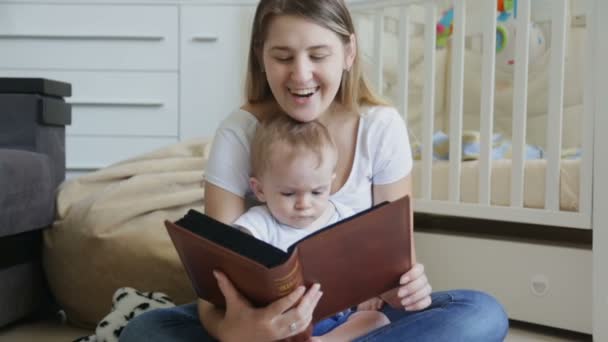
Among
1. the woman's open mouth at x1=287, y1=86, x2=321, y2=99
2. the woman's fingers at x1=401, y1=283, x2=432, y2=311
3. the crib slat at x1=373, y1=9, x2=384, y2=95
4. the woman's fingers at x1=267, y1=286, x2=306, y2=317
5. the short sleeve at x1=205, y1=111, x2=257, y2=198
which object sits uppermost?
the crib slat at x1=373, y1=9, x2=384, y2=95

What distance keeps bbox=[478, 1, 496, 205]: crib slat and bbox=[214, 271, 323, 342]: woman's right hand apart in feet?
3.52

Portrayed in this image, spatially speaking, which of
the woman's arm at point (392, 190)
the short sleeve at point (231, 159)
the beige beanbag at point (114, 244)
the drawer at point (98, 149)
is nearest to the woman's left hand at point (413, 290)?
the woman's arm at point (392, 190)

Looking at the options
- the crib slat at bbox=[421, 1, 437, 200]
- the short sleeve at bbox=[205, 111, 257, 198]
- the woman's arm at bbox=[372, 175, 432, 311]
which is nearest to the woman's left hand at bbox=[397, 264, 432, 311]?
the woman's arm at bbox=[372, 175, 432, 311]

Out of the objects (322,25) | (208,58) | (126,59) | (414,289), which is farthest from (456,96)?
(126,59)

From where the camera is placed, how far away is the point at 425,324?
1118 millimetres

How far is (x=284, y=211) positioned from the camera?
3.79 feet

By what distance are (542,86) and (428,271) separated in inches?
31.0

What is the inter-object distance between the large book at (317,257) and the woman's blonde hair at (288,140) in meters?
0.19

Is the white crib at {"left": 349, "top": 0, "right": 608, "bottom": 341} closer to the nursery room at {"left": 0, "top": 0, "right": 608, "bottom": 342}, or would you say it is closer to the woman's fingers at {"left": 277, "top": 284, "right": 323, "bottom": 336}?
the nursery room at {"left": 0, "top": 0, "right": 608, "bottom": 342}

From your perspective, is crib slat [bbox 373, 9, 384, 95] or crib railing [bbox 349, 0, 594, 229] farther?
crib slat [bbox 373, 9, 384, 95]

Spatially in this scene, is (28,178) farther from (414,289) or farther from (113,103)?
(113,103)

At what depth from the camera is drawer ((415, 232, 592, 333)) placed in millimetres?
1823

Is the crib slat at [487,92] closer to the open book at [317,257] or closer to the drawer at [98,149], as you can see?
the open book at [317,257]

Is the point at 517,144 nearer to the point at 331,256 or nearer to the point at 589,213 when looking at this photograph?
the point at 589,213
